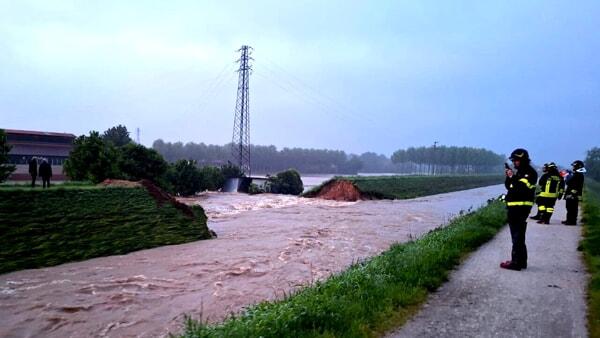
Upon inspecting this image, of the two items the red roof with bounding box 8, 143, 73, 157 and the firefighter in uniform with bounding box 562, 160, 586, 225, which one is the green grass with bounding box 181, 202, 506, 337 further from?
the red roof with bounding box 8, 143, 73, 157

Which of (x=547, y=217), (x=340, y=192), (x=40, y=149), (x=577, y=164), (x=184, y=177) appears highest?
(x=40, y=149)

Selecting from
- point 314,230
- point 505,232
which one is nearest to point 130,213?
point 314,230

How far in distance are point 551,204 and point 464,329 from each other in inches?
473

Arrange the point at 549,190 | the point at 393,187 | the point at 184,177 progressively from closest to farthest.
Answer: the point at 549,190
the point at 184,177
the point at 393,187

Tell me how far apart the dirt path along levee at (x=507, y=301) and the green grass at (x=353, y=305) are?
27cm

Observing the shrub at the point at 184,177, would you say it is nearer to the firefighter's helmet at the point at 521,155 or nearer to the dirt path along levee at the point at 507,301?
the dirt path along levee at the point at 507,301

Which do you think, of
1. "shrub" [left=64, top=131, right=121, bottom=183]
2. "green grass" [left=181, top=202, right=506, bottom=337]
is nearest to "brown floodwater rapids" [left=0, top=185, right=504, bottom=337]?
"green grass" [left=181, top=202, right=506, bottom=337]

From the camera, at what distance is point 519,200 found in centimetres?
814

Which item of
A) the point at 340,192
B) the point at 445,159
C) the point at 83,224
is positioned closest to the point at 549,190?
the point at 83,224

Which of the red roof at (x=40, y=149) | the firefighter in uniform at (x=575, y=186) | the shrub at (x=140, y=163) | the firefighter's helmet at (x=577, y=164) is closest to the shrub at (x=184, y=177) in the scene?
the shrub at (x=140, y=163)

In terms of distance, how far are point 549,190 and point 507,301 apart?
399 inches

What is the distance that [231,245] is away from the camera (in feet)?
53.9

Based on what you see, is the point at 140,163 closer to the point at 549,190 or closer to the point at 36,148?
the point at 36,148

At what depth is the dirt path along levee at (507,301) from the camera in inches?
207
